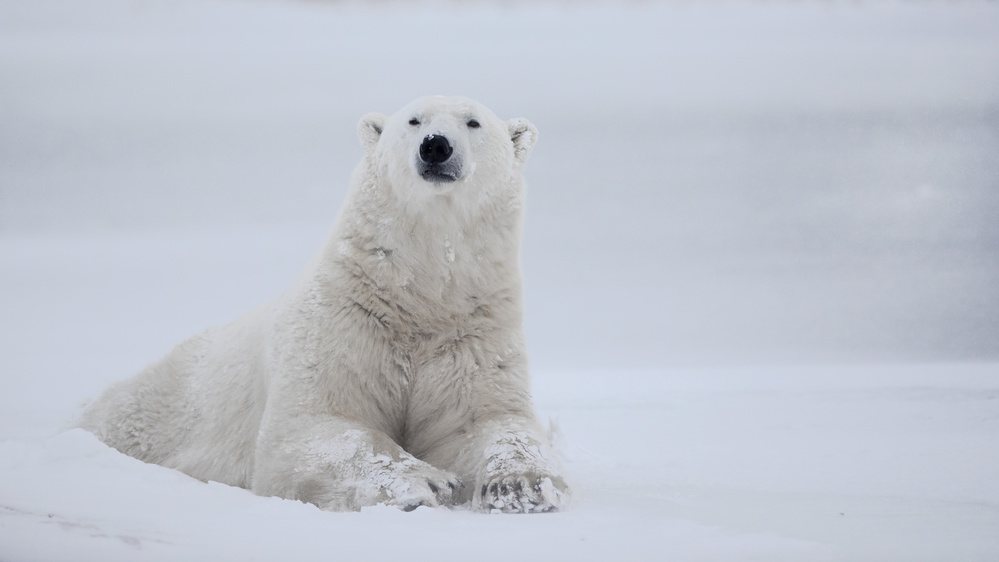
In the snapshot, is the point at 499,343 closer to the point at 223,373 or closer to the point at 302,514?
the point at 302,514

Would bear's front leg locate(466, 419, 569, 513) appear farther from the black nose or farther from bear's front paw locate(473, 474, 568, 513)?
the black nose

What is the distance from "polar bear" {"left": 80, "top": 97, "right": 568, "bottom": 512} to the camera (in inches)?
123

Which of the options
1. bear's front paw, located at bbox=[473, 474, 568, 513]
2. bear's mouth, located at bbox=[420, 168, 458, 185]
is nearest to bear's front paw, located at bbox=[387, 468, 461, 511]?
bear's front paw, located at bbox=[473, 474, 568, 513]

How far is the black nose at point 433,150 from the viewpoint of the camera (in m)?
3.52

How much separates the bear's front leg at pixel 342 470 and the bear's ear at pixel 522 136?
1681mm

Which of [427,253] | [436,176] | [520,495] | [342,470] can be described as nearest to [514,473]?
[520,495]

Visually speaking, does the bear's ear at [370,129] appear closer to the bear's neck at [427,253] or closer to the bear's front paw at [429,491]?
the bear's neck at [427,253]

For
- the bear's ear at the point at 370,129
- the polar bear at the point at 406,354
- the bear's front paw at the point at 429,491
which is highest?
the bear's ear at the point at 370,129

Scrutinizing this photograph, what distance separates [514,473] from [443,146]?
4.64 ft

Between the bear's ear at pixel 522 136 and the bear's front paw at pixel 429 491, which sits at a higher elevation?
the bear's ear at pixel 522 136

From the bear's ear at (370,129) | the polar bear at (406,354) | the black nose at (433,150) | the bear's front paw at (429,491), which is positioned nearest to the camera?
the bear's front paw at (429,491)

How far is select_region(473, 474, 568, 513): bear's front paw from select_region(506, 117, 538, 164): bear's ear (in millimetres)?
1784

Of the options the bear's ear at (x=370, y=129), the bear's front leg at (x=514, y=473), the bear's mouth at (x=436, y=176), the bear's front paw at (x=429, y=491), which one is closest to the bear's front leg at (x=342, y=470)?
the bear's front paw at (x=429, y=491)

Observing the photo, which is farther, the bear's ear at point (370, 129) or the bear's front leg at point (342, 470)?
the bear's ear at point (370, 129)
